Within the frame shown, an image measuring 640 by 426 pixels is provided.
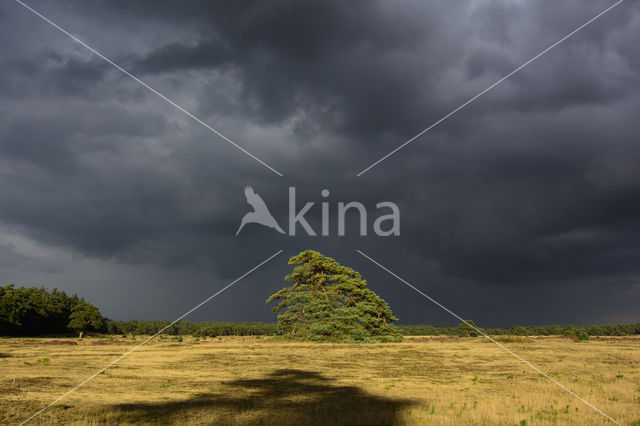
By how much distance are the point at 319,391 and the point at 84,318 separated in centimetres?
8826

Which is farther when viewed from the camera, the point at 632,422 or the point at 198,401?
the point at 198,401

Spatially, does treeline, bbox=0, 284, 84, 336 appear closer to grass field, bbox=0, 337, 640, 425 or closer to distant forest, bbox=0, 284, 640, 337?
distant forest, bbox=0, 284, 640, 337

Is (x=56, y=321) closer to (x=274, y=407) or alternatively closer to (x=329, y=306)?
(x=329, y=306)

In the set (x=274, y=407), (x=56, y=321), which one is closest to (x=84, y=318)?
(x=56, y=321)

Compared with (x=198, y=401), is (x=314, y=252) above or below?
above

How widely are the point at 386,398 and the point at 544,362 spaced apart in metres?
24.2

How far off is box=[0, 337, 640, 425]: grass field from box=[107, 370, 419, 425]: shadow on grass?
0.15 feet

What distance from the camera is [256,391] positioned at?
76.3 ft

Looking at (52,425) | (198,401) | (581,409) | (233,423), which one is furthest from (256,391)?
(581,409)

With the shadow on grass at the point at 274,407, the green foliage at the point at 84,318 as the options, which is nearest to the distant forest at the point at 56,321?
the green foliage at the point at 84,318

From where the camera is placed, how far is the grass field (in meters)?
16.4

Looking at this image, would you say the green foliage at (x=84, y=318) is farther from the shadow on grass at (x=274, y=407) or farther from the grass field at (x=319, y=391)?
the shadow on grass at (x=274, y=407)

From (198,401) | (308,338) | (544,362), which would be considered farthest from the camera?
(308,338)

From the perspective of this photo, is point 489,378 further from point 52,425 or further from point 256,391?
point 52,425
